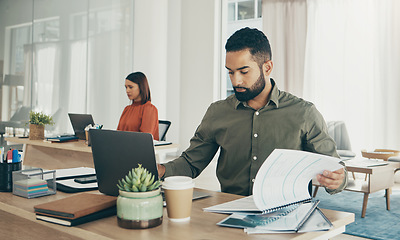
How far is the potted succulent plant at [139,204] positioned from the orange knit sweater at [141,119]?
2768 millimetres

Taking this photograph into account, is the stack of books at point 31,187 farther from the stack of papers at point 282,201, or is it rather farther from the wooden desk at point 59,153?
the wooden desk at point 59,153

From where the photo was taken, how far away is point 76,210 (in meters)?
1.09

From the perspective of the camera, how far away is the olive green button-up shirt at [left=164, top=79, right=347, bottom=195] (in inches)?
67.6

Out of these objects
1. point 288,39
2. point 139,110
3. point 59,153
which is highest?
point 288,39

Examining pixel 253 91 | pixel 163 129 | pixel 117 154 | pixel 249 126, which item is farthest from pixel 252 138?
pixel 163 129

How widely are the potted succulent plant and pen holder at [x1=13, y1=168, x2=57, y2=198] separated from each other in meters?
0.49

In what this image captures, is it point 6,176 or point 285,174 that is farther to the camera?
point 6,176

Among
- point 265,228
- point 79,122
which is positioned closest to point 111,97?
point 79,122

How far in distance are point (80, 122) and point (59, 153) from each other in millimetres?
337

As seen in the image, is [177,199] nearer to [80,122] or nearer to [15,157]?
[15,157]

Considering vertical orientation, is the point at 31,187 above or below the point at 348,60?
below

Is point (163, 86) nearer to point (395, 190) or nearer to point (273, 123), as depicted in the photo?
point (395, 190)

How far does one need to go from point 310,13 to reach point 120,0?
126 inches

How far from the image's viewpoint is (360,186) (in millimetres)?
3879
